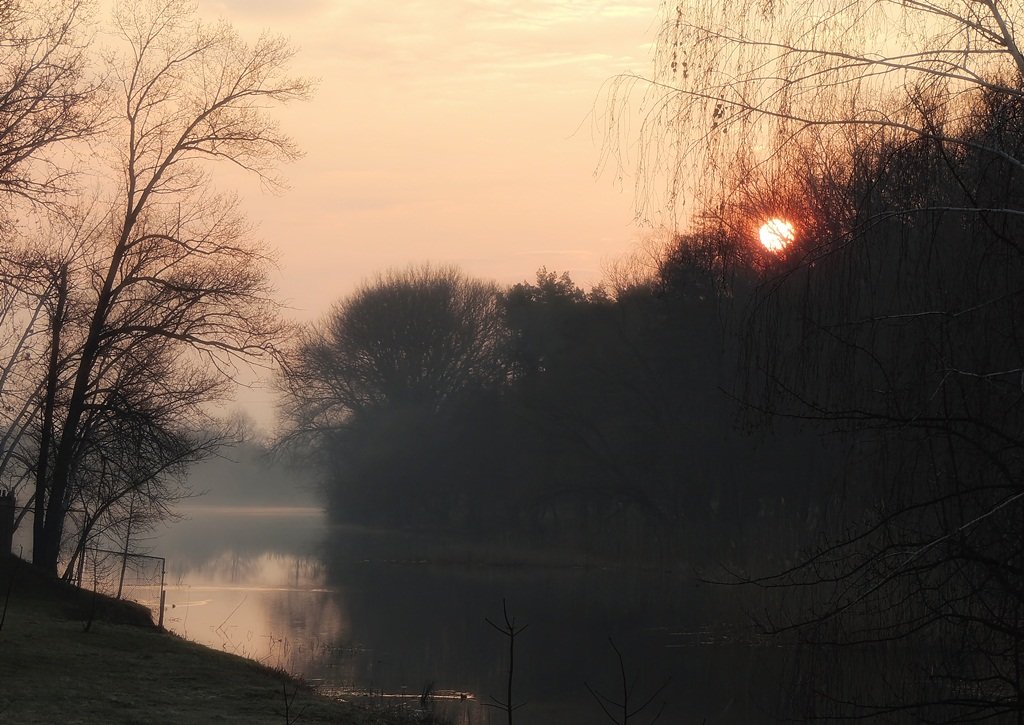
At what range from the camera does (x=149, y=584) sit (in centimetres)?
2936

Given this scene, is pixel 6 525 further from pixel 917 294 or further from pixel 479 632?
pixel 917 294

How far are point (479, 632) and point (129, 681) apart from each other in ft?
36.4

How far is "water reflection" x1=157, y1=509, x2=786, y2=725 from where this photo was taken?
15.8m

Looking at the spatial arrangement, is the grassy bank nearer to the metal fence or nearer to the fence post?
the fence post

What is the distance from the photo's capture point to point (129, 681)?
38.9 ft

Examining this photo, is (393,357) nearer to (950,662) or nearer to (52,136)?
(52,136)

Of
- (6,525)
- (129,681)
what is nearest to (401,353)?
(6,525)

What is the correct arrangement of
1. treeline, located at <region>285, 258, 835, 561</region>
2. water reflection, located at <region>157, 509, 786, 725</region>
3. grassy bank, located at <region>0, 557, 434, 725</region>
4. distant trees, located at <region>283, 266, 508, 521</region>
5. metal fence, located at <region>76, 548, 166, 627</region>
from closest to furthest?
grassy bank, located at <region>0, 557, 434, 725</region>
water reflection, located at <region>157, 509, 786, 725</region>
metal fence, located at <region>76, 548, 166, 627</region>
treeline, located at <region>285, 258, 835, 561</region>
distant trees, located at <region>283, 266, 508, 521</region>

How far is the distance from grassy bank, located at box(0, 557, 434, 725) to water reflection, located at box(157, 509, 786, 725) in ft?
7.11

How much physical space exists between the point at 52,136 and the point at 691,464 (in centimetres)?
2564

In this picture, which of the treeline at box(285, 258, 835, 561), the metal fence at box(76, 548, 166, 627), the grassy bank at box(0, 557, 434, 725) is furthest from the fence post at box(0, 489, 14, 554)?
the treeline at box(285, 258, 835, 561)

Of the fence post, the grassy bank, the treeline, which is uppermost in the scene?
the treeline

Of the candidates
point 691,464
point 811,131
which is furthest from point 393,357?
point 811,131

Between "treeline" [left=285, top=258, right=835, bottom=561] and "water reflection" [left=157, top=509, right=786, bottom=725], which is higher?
"treeline" [left=285, top=258, right=835, bottom=561]
